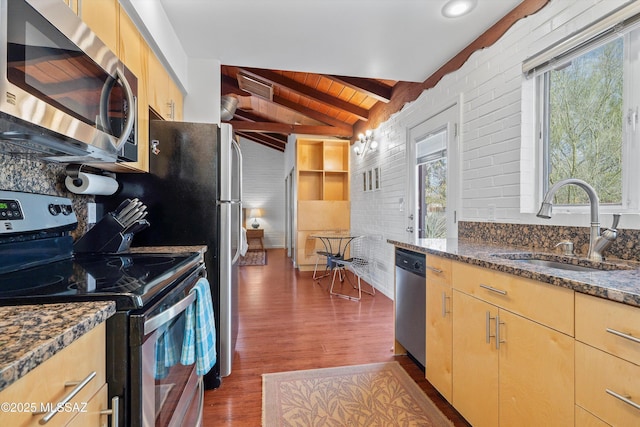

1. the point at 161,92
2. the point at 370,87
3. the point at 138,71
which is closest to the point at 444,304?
the point at 138,71

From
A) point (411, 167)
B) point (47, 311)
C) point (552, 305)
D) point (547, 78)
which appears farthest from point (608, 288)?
point (411, 167)

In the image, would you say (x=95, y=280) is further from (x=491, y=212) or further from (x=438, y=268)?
(x=491, y=212)

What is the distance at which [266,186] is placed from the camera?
9117 millimetres

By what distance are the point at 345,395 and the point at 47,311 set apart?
5.34 ft

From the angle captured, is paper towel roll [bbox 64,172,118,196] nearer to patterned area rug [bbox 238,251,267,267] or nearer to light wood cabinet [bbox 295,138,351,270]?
light wood cabinet [bbox 295,138,351,270]

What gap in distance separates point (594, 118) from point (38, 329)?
238cm

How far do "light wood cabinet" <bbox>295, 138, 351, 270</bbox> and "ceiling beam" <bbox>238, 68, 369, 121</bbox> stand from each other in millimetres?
984

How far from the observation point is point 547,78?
6.31ft

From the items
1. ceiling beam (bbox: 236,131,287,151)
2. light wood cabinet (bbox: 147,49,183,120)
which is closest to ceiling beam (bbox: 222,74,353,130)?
light wood cabinet (bbox: 147,49,183,120)

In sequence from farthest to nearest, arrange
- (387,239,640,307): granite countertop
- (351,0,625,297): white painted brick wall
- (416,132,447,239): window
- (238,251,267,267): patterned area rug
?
(238,251,267,267): patterned area rug → (416,132,447,239): window → (351,0,625,297): white painted brick wall → (387,239,640,307): granite countertop

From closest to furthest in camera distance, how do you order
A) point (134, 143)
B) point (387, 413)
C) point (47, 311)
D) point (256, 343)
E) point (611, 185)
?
point (47, 311)
point (134, 143)
point (611, 185)
point (387, 413)
point (256, 343)

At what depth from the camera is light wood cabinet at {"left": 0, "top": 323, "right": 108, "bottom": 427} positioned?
1.56 feet

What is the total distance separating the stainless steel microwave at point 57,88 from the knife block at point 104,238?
1.22ft

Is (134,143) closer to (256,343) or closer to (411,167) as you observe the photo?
(256,343)
